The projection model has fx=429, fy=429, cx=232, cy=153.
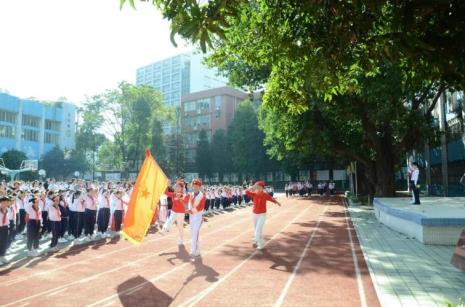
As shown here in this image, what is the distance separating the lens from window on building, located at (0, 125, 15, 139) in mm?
66000

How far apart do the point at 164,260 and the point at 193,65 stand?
397 feet

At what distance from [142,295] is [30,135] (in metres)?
73.3

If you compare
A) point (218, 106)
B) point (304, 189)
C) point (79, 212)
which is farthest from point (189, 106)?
point (79, 212)

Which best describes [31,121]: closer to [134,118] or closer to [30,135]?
[30,135]

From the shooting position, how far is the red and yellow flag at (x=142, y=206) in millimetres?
10836

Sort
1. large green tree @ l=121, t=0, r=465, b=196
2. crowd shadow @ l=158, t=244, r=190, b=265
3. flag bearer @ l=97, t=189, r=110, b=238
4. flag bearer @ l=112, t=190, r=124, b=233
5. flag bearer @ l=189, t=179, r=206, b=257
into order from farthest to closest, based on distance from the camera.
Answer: flag bearer @ l=112, t=190, r=124, b=233 → flag bearer @ l=97, t=189, r=110, b=238 → flag bearer @ l=189, t=179, r=206, b=257 → crowd shadow @ l=158, t=244, r=190, b=265 → large green tree @ l=121, t=0, r=465, b=196

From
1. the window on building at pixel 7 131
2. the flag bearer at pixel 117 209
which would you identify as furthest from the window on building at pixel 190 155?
the flag bearer at pixel 117 209

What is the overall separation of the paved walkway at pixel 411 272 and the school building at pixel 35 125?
63.6 m

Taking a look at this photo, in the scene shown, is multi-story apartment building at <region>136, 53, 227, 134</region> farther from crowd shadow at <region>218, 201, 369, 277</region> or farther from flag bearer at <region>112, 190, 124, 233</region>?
crowd shadow at <region>218, 201, 369, 277</region>

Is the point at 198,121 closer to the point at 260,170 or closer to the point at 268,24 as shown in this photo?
the point at 260,170

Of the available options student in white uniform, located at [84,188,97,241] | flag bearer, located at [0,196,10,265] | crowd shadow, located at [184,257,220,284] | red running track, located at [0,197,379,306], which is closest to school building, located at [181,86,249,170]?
student in white uniform, located at [84,188,97,241]

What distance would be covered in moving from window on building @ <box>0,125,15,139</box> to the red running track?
5991 centimetres

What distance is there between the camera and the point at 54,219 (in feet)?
45.1

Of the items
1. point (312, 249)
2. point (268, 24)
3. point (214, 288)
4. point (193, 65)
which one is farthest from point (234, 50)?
point (193, 65)
